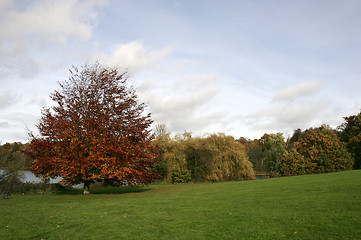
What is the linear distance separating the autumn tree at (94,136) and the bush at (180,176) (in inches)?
510

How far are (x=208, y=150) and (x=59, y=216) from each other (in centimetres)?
2618

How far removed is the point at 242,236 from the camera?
704 centimetres

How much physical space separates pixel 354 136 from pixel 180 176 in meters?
28.7

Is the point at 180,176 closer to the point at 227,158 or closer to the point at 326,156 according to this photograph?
the point at 227,158

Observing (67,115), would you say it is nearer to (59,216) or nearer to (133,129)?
(133,129)

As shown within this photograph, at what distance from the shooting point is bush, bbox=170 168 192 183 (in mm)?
32938

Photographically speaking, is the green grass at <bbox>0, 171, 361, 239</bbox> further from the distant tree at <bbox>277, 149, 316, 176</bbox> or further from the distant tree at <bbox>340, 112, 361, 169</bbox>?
the distant tree at <bbox>340, 112, 361, 169</bbox>

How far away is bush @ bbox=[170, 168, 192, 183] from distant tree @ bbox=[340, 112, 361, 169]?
2557 cm

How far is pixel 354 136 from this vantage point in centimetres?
3941

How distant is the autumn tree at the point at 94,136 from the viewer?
1716cm

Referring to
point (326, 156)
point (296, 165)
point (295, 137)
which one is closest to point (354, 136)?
point (326, 156)

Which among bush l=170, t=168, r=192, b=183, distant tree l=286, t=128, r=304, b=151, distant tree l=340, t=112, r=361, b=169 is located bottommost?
bush l=170, t=168, r=192, b=183

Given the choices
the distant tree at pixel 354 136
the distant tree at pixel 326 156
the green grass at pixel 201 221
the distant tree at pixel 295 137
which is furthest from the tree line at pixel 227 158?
the distant tree at pixel 295 137

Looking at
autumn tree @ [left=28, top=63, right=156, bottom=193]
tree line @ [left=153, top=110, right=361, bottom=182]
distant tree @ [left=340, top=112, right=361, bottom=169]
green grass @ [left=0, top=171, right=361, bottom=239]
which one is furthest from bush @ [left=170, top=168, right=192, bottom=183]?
distant tree @ [left=340, top=112, right=361, bottom=169]
